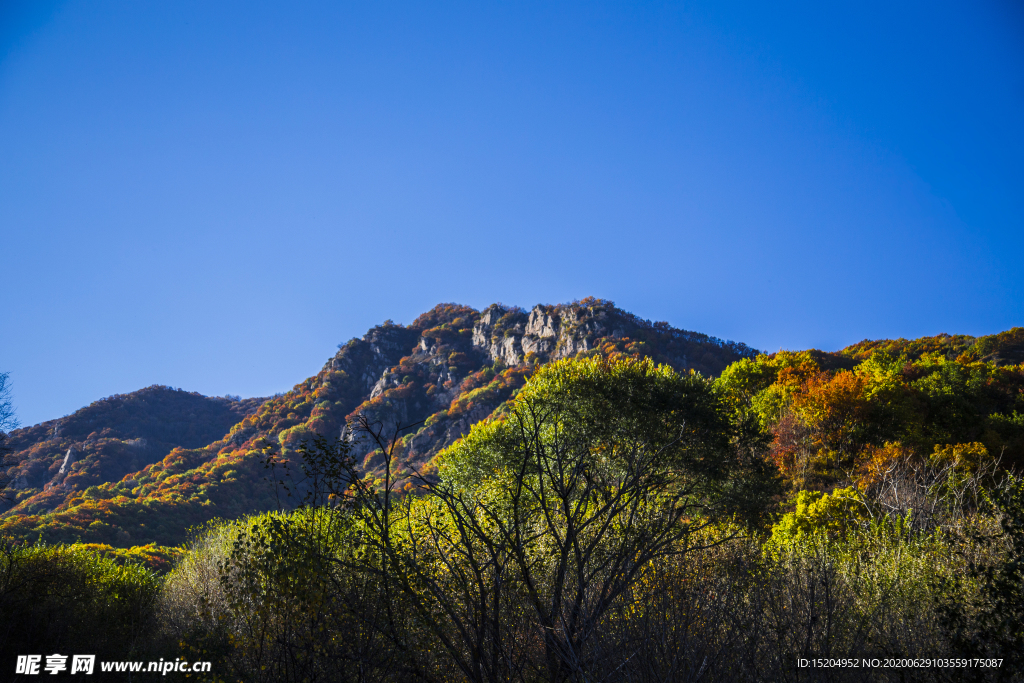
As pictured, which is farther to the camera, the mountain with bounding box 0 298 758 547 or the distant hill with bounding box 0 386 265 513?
the distant hill with bounding box 0 386 265 513

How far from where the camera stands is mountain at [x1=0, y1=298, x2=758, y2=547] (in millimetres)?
38069

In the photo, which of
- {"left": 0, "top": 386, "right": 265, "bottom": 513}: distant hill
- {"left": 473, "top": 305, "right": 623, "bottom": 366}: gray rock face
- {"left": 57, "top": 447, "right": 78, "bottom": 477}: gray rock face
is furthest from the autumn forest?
{"left": 473, "top": 305, "right": 623, "bottom": 366}: gray rock face

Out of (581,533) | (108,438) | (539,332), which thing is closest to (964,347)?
(539,332)

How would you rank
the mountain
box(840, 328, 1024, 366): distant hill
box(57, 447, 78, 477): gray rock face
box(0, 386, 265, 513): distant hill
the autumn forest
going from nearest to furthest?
the autumn forest → the mountain → box(840, 328, 1024, 366): distant hill → box(0, 386, 265, 513): distant hill → box(57, 447, 78, 477): gray rock face

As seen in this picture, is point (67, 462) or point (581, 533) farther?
point (67, 462)

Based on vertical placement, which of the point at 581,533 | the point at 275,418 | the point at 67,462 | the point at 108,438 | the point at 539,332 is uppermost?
the point at 539,332

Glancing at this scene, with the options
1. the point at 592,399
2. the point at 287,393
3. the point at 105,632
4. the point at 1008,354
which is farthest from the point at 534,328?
the point at 105,632

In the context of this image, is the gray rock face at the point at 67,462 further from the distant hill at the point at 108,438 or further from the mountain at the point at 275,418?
the mountain at the point at 275,418

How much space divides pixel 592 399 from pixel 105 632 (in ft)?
53.0

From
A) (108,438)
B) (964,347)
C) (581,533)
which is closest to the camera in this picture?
(581,533)

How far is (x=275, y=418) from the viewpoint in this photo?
225ft

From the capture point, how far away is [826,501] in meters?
16.7

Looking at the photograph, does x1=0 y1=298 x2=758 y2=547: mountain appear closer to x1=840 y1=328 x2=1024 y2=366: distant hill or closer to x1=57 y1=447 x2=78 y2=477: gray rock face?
x1=57 y1=447 x2=78 y2=477: gray rock face

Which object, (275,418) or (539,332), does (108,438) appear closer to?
(275,418)
